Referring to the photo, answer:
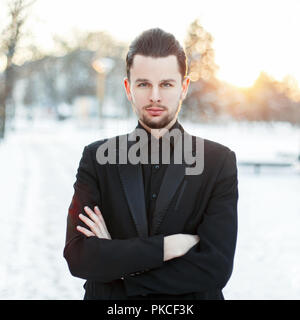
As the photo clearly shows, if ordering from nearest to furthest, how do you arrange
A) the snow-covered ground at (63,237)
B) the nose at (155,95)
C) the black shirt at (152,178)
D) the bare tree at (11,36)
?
1. the nose at (155,95)
2. the black shirt at (152,178)
3. the snow-covered ground at (63,237)
4. the bare tree at (11,36)

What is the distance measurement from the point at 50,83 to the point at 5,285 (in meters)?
65.6

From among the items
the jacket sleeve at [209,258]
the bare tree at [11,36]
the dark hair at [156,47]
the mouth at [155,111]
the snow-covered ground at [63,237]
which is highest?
the bare tree at [11,36]

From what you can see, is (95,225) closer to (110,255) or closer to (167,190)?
(110,255)

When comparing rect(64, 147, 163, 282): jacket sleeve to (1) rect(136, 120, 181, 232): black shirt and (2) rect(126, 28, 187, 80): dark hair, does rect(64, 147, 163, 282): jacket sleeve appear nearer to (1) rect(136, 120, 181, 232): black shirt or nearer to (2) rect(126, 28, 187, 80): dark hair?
(1) rect(136, 120, 181, 232): black shirt

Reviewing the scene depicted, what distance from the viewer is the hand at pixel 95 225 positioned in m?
2.12

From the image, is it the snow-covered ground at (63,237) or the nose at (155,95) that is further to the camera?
the snow-covered ground at (63,237)

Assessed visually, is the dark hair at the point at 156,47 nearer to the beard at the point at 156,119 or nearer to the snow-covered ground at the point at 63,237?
the beard at the point at 156,119

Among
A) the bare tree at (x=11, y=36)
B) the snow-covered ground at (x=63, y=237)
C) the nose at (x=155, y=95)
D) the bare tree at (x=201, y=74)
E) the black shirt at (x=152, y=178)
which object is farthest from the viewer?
the bare tree at (x=201, y=74)

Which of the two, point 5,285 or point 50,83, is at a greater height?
point 50,83

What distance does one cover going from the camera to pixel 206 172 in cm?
214

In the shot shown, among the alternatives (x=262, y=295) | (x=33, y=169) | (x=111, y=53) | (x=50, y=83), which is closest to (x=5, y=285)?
(x=262, y=295)

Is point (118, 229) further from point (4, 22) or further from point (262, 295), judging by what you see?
point (4, 22)

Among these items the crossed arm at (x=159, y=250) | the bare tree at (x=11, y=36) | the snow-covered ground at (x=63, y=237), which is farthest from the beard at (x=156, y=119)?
the bare tree at (x=11, y=36)

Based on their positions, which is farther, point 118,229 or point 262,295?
point 262,295
